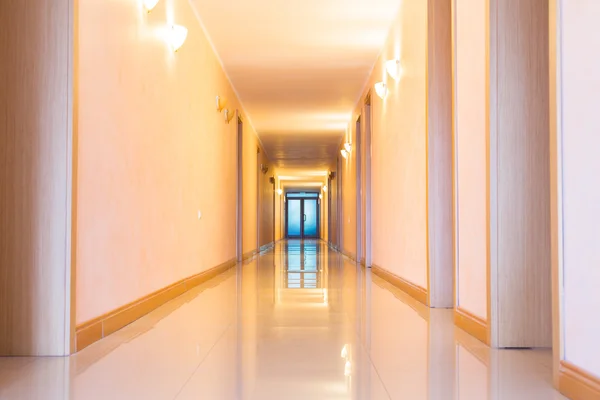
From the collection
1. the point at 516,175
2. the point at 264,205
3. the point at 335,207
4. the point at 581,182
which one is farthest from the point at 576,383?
the point at 335,207

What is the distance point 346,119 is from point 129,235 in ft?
31.9

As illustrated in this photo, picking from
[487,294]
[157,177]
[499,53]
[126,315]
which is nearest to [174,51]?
[157,177]

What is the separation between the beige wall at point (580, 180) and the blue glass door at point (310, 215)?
3963 cm

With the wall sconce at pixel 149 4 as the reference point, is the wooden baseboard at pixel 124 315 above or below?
below

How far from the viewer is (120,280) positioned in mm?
4199

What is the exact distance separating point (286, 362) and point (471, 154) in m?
1.81

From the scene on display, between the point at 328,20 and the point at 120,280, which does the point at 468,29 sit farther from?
the point at 328,20

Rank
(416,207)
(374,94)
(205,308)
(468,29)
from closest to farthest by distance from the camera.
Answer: (468,29), (205,308), (416,207), (374,94)

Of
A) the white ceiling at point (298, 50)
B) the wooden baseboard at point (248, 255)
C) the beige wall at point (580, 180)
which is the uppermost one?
the white ceiling at point (298, 50)

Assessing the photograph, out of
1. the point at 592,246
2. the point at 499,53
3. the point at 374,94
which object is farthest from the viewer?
the point at 374,94

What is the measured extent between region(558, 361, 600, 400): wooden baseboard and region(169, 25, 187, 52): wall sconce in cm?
448

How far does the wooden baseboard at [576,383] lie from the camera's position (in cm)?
220

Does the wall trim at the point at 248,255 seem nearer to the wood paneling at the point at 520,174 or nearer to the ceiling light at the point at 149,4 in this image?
the ceiling light at the point at 149,4

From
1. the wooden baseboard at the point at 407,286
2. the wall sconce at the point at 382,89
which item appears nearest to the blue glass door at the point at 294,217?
the wooden baseboard at the point at 407,286
